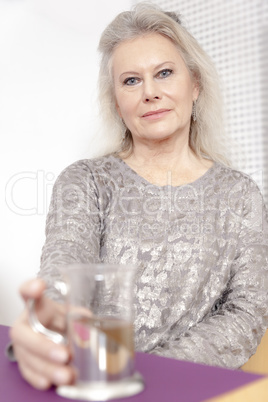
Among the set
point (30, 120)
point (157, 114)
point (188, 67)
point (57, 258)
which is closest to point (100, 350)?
point (57, 258)

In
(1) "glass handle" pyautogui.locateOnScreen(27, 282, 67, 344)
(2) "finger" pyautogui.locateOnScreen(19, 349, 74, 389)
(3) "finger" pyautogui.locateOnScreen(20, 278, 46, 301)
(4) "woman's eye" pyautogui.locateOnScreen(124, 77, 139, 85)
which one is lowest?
(2) "finger" pyautogui.locateOnScreen(19, 349, 74, 389)

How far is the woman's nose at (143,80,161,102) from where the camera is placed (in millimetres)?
1468

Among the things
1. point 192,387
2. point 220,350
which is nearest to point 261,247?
point 220,350

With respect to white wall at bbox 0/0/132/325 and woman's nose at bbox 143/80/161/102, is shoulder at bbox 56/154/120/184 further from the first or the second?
white wall at bbox 0/0/132/325

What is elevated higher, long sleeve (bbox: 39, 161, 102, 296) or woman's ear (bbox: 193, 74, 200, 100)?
woman's ear (bbox: 193, 74, 200, 100)

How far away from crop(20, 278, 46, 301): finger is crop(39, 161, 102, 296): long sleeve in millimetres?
448

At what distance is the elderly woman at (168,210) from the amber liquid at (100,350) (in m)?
0.63

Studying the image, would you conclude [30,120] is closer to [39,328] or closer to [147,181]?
[147,181]

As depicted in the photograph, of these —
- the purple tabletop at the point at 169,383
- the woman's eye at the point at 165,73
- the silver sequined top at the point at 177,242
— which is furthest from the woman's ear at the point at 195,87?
the purple tabletop at the point at 169,383

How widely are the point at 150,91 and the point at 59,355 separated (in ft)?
3.32

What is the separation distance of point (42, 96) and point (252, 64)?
82 centimetres

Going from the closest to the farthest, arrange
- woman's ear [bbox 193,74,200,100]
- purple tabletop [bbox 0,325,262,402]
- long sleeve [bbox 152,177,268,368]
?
purple tabletop [bbox 0,325,262,402]
long sleeve [bbox 152,177,268,368]
woman's ear [bbox 193,74,200,100]

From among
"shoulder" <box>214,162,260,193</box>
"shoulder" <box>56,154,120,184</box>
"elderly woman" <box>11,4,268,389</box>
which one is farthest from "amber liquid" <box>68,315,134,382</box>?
"shoulder" <box>214,162,260,193</box>

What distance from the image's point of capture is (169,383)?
595 mm
